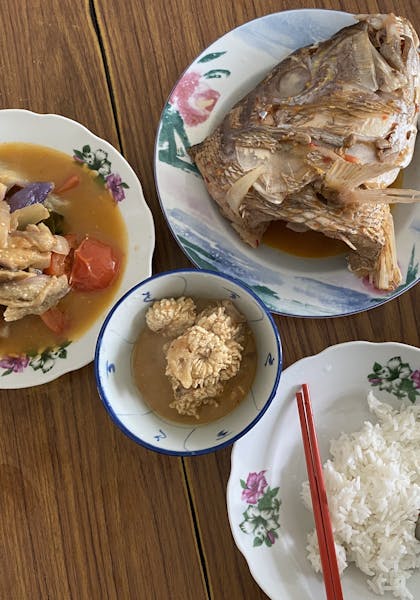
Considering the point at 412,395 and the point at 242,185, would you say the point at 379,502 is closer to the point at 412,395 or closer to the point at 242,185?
the point at 412,395

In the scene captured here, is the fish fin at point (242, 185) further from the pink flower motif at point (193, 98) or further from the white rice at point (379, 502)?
the white rice at point (379, 502)

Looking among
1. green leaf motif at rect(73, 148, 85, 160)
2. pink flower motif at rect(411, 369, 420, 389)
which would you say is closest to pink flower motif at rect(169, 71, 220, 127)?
green leaf motif at rect(73, 148, 85, 160)

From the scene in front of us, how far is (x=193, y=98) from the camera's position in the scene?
167 centimetres

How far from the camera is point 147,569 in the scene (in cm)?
171

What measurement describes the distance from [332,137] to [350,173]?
93 mm

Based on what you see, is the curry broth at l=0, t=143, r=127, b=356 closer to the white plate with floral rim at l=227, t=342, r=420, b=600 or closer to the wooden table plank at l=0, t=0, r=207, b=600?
the wooden table plank at l=0, t=0, r=207, b=600

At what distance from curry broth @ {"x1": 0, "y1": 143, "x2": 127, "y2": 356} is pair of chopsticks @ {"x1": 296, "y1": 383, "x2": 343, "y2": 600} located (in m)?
0.50

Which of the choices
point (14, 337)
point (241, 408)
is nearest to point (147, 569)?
point (241, 408)

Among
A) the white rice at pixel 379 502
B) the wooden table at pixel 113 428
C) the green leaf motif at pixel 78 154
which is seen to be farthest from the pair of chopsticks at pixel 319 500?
the green leaf motif at pixel 78 154

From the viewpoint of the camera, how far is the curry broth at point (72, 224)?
1682 mm

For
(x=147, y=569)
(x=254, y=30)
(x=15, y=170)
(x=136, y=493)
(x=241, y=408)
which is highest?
(x=254, y=30)

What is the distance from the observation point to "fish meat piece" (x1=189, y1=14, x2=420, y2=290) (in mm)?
1543

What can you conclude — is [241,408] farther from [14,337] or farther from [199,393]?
[14,337]

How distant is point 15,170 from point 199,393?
26.1 inches
